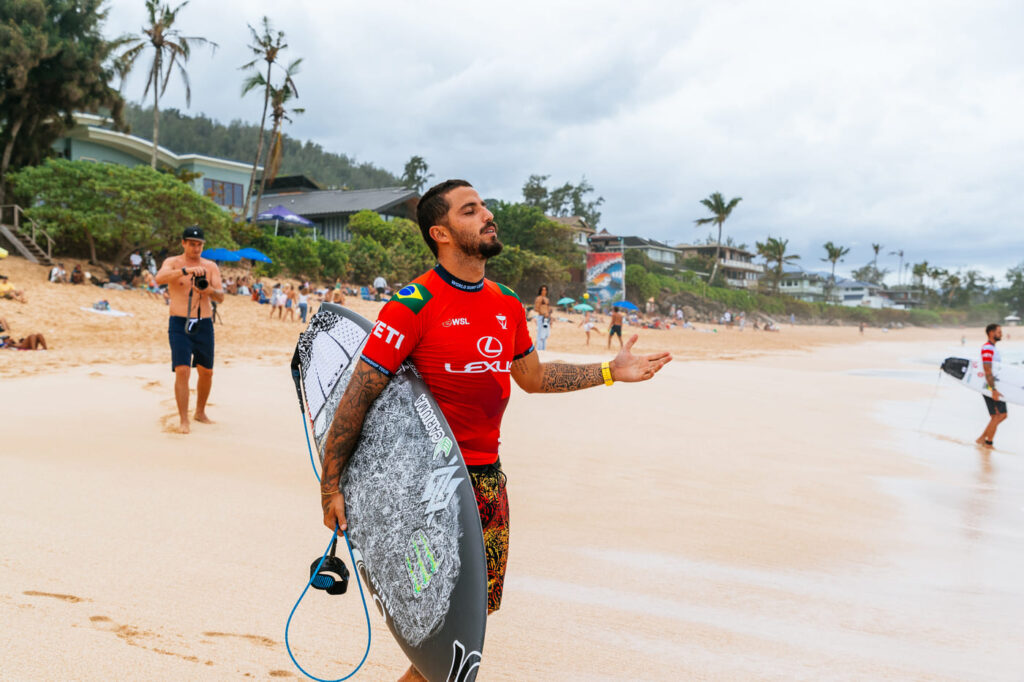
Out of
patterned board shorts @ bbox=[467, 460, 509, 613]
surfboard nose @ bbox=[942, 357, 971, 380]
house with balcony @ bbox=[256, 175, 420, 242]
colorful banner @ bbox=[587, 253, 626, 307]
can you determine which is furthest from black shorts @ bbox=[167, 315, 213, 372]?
colorful banner @ bbox=[587, 253, 626, 307]

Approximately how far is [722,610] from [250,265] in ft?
97.8

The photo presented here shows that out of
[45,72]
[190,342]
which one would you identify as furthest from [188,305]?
[45,72]

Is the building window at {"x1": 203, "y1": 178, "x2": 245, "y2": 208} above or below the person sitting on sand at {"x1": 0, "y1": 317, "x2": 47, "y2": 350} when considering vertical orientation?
above

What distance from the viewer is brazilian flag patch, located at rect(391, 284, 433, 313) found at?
192 centimetres

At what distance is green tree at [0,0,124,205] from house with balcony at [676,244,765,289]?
214 feet

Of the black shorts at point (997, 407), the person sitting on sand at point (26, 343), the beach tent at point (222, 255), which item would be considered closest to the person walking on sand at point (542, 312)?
the black shorts at point (997, 407)

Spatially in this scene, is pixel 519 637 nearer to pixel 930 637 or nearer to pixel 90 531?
pixel 930 637

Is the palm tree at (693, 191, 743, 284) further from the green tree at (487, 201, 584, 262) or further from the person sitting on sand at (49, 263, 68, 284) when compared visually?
the person sitting on sand at (49, 263, 68, 284)

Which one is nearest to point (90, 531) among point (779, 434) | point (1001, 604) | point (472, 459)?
point (472, 459)

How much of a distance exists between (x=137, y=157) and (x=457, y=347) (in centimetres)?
3611

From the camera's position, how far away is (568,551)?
3.84 metres

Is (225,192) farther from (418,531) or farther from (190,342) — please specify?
(418,531)

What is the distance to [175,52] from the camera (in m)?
28.6

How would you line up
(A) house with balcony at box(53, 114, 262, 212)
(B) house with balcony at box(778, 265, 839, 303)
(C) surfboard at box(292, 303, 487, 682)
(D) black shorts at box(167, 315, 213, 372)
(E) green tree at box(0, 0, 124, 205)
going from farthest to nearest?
1. (B) house with balcony at box(778, 265, 839, 303)
2. (A) house with balcony at box(53, 114, 262, 212)
3. (E) green tree at box(0, 0, 124, 205)
4. (D) black shorts at box(167, 315, 213, 372)
5. (C) surfboard at box(292, 303, 487, 682)
